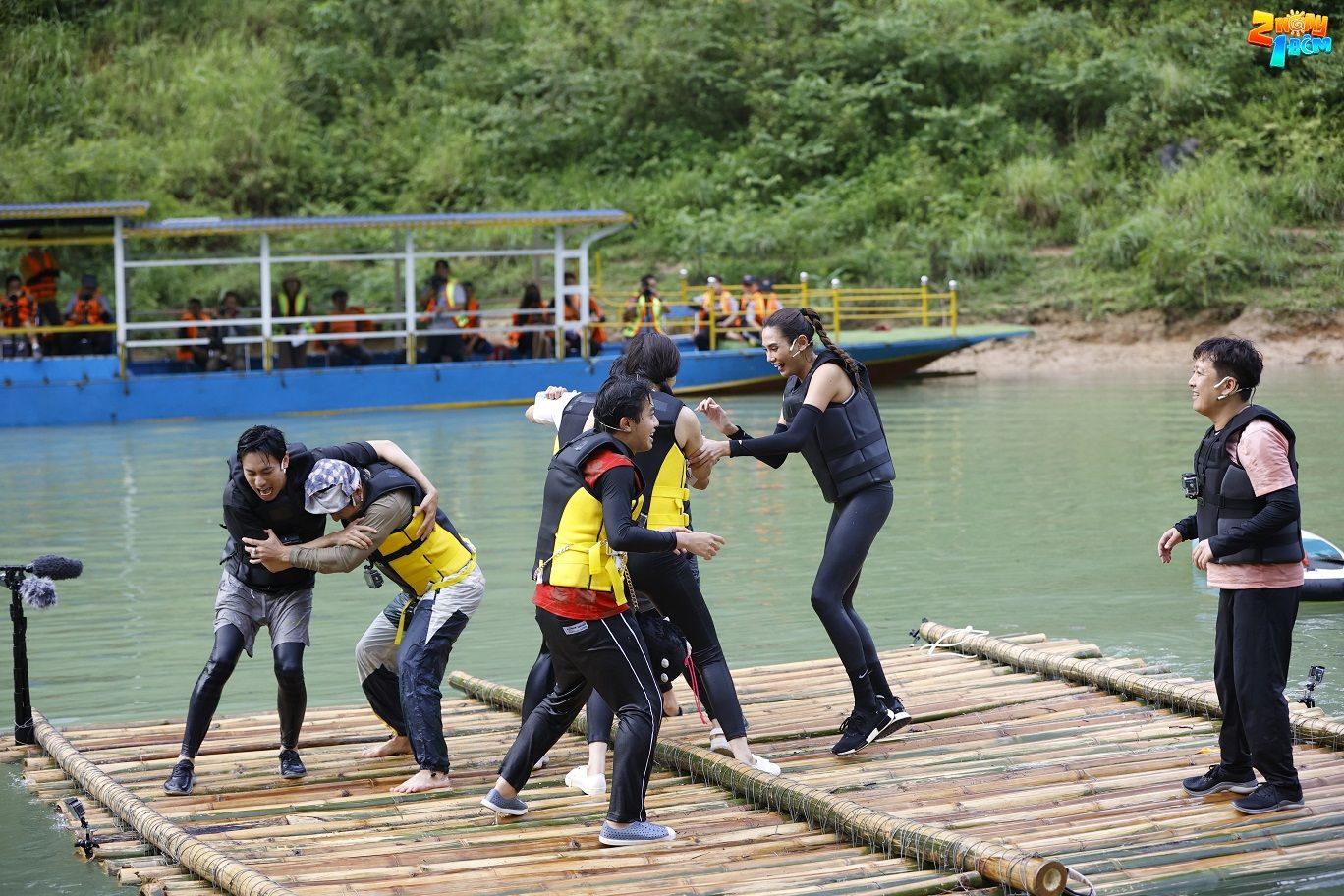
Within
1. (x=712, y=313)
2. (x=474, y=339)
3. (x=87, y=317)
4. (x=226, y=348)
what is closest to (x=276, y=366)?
(x=226, y=348)

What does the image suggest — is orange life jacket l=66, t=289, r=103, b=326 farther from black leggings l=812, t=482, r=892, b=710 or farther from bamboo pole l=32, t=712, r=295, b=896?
black leggings l=812, t=482, r=892, b=710

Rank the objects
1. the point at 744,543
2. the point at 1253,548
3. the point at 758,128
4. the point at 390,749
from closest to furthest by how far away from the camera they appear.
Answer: the point at 1253,548 → the point at 390,749 → the point at 744,543 → the point at 758,128

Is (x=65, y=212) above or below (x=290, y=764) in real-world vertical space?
above

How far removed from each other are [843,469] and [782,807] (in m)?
1.36

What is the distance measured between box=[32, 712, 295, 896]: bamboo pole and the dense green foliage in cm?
2333

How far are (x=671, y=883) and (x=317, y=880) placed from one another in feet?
3.56

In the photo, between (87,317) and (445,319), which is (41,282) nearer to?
(87,317)

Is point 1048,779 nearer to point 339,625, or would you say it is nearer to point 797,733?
point 797,733

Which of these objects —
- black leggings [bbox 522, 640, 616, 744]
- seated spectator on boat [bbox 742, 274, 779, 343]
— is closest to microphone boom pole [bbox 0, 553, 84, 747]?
black leggings [bbox 522, 640, 616, 744]

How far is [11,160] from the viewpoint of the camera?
31047 mm

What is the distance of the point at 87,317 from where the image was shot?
22.6 meters

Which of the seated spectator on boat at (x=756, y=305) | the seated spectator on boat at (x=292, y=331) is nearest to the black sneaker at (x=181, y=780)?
the seated spectator on boat at (x=292, y=331)

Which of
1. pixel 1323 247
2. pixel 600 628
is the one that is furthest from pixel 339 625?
pixel 1323 247

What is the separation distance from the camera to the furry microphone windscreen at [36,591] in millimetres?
6840
